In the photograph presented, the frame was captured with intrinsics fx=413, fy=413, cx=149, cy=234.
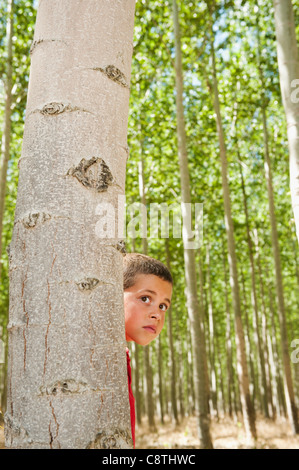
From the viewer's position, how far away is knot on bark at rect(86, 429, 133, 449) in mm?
755

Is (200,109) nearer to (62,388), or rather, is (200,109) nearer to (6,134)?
(6,134)

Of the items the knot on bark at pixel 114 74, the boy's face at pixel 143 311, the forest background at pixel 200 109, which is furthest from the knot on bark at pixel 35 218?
the forest background at pixel 200 109

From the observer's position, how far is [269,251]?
54.5 ft

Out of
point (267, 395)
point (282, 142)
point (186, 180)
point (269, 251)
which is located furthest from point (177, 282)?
point (186, 180)

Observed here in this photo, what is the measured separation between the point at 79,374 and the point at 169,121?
11783 millimetres

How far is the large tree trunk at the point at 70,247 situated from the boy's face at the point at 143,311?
555 mm

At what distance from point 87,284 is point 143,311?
66cm

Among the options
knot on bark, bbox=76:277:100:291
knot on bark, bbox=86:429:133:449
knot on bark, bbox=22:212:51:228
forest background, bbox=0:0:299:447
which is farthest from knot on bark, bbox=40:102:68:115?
forest background, bbox=0:0:299:447

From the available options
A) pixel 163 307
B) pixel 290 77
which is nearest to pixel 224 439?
pixel 290 77

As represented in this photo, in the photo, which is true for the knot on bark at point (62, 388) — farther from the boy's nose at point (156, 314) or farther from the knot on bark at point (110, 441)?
the boy's nose at point (156, 314)

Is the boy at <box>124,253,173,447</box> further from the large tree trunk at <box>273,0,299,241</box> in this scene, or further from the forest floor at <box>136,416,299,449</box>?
the forest floor at <box>136,416,299,449</box>

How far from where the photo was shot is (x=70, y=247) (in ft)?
2.76

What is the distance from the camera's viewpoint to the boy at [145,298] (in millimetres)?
1447
